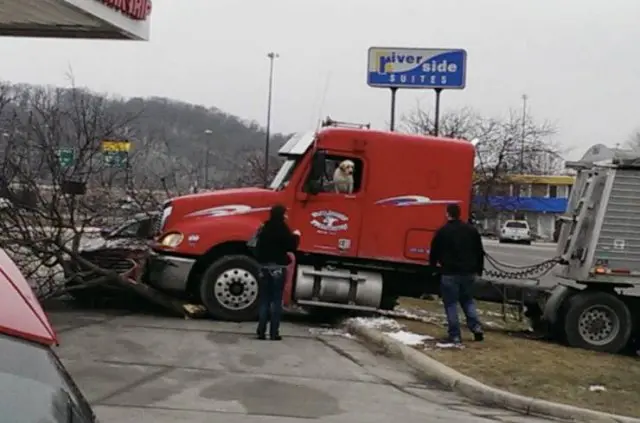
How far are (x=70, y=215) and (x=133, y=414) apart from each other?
22.2 feet

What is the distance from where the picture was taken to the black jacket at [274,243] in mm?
12312

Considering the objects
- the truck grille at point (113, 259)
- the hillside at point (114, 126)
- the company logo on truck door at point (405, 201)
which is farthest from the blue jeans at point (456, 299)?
the hillside at point (114, 126)

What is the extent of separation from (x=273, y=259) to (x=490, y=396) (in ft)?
13.1

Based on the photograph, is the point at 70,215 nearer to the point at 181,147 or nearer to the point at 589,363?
the point at 589,363

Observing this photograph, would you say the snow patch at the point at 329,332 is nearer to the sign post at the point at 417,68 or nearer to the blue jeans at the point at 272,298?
the blue jeans at the point at 272,298

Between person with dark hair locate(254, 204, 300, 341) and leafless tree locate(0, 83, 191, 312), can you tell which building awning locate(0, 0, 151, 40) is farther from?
person with dark hair locate(254, 204, 300, 341)

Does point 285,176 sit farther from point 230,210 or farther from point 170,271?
point 170,271

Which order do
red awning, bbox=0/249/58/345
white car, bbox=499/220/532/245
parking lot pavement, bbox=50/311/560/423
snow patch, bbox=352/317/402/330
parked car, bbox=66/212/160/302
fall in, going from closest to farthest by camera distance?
red awning, bbox=0/249/58/345
parking lot pavement, bbox=50/311/560/423
snow patch, bbox=352/317/402/330
parked car, bbox=66/212/160/302
white car, bbox=499/220/532/245

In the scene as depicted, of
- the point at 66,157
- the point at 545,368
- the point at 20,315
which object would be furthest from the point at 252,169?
the point at 20,315

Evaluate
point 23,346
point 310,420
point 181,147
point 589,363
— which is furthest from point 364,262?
point 181,147

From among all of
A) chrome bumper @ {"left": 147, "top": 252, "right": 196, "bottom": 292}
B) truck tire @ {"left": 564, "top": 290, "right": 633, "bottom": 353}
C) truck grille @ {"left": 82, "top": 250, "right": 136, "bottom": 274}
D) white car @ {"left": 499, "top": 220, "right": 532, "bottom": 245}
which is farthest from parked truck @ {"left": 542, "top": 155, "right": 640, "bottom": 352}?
white car @ {"left": 499, "top": 220, "right": 532, "bottom": 245}

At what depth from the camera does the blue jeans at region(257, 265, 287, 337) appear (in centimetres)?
1227

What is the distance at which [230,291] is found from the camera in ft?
45.5

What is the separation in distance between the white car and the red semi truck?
155ft
